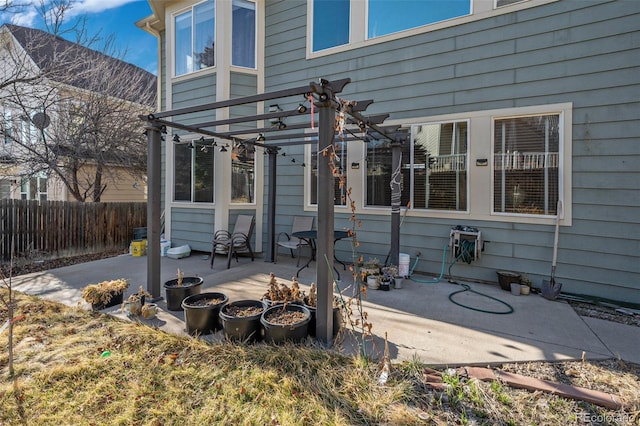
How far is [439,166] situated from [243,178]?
3678mm

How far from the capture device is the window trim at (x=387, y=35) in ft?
14.0

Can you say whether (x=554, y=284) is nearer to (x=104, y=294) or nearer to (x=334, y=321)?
(x=334, y=321)

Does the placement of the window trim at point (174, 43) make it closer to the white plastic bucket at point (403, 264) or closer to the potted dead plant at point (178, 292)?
the potted dead plant at point (178, 292)

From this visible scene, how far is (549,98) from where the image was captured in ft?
13.2

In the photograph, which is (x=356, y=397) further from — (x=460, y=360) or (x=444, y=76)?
(x=444, y=76)

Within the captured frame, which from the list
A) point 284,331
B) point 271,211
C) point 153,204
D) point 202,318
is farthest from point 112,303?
point 271,211

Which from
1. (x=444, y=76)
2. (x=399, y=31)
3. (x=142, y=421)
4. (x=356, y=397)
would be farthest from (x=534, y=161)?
(x=142, y=421)

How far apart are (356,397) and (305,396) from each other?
33 cm

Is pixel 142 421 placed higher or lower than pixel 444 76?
lower

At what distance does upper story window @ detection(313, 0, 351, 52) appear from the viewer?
544 cm

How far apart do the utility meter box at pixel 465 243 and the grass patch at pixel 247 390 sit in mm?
2105

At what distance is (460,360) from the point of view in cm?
239

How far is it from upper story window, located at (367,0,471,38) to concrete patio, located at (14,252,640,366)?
3935 mm

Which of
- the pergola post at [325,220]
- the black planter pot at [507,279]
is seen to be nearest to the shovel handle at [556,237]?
the black planter pot at [507,279]
